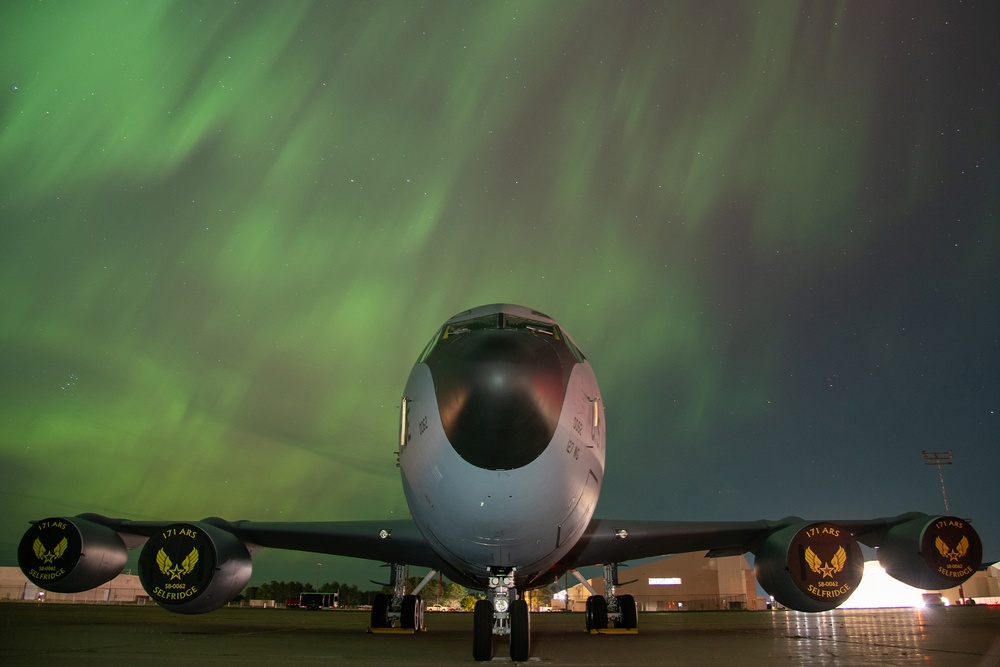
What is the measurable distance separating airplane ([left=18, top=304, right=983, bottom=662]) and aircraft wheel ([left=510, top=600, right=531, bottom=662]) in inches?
0.5

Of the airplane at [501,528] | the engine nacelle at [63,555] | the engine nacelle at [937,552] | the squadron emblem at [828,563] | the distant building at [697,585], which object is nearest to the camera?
the airplane at [501,528]

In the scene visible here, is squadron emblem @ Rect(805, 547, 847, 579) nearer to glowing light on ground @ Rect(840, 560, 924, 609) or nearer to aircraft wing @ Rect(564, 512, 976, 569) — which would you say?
aircraft wing @ Rect(564, 512, 976, 569)

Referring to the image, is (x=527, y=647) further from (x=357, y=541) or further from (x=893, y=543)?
(x=893, y=543)

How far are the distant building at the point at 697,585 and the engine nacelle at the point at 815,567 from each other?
2305 inches

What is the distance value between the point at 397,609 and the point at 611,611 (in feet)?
15.1

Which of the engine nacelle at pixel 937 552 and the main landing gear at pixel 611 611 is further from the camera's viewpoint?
the main landing gear at pixel 611 611

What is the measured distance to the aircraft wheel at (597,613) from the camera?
45.4 feet

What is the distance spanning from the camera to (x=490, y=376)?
571cm

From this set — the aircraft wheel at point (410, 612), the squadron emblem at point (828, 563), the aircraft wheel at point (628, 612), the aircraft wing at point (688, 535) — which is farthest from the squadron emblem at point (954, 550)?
the aircraft wheel at point (410, 612)

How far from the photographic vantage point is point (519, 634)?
7.00 metres

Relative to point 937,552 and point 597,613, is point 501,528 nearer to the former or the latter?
point 597,613

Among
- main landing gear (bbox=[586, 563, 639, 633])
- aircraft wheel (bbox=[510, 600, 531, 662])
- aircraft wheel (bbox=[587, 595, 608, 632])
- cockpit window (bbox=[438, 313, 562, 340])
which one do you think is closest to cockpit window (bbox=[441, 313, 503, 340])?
cockpit window (bbox=[438, 313, 562, 340])

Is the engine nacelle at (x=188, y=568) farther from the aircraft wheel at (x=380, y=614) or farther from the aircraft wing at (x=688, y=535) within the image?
the aircraft wing at (x=688, y=535)

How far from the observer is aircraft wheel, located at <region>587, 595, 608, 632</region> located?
13.8 meters
